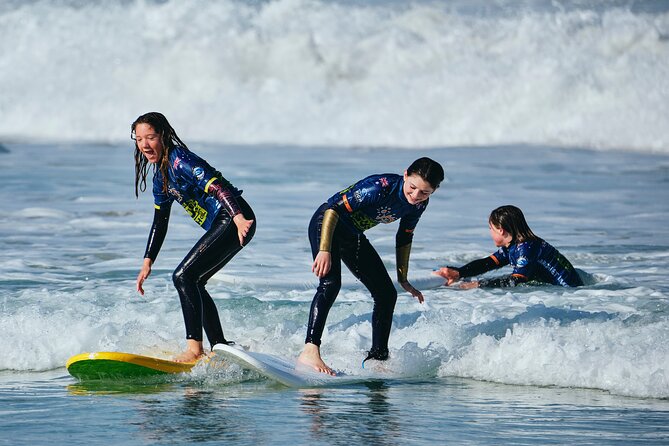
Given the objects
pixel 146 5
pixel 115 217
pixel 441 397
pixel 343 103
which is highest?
pixel 146 5

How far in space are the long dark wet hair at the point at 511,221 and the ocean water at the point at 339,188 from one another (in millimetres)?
507

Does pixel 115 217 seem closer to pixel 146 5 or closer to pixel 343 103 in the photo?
pixel 343 103

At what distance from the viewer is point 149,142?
6.34 meters

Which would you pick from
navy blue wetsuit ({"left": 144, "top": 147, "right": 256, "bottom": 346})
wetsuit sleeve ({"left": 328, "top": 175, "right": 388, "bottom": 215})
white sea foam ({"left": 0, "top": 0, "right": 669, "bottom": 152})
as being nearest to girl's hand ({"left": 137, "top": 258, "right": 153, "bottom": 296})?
navy blue wetsuit ({"left": 144, "top": 147, "right": 256, "bottom": 346})

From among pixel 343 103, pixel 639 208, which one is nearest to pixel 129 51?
pixel 343 103

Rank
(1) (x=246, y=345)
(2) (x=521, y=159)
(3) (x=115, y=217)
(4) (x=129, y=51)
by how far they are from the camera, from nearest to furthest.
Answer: (1) (x=246, y=345) → (3) (x=115, y=217) → (2) (x=521, y=159) → (4) (x=129, y=51)

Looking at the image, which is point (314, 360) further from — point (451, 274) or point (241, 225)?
point (451, 274)

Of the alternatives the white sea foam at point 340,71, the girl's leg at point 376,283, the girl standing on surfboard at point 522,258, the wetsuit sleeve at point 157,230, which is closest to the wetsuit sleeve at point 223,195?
the wetsuit sleeve at point 157,230

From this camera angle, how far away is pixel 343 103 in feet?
93.0

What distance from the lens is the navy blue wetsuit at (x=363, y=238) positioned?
643 cm

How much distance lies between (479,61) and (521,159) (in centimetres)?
757

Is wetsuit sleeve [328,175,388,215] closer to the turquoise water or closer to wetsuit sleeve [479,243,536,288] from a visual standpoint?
the turquoise water

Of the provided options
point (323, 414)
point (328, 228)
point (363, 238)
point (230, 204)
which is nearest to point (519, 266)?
point (363, 238)

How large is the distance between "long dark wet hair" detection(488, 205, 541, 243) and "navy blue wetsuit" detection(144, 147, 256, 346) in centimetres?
343
